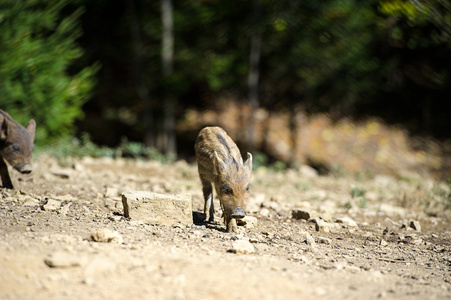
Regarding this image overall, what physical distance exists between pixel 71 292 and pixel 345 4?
10.9m

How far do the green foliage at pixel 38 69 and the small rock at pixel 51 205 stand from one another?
15.8ft

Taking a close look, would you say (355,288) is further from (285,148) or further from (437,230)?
(285,148)

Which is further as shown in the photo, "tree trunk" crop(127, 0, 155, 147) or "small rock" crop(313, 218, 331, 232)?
"tree trunk" crop(127, 0, 155, 147)

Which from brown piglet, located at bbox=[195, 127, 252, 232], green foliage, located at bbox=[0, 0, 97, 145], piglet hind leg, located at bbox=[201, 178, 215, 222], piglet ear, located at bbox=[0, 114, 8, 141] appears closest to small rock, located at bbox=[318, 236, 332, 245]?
brown piglet, located at bbox=[195, 127, 252, 232]

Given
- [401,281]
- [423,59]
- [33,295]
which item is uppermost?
[423,59]

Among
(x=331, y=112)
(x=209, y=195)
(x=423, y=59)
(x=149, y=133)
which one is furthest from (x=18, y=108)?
(x=423, y=59)

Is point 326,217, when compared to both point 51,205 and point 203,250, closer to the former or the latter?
point 203,250

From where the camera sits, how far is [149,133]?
12.8 meters

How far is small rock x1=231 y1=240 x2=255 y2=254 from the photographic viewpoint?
4.56 m

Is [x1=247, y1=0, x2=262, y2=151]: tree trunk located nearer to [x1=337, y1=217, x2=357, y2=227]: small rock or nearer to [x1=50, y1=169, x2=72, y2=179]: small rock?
[x1=50, y1=169, x2=72, y2=179]: small rock

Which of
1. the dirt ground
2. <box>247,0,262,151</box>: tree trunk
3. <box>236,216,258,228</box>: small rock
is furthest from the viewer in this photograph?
<box>247,0,262,151</box>: tree trunk

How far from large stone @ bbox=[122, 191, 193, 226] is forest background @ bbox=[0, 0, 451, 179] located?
16.1ft

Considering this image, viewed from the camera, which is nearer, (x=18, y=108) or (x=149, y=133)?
(x=18, y=108)

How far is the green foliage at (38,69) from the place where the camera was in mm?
9742
